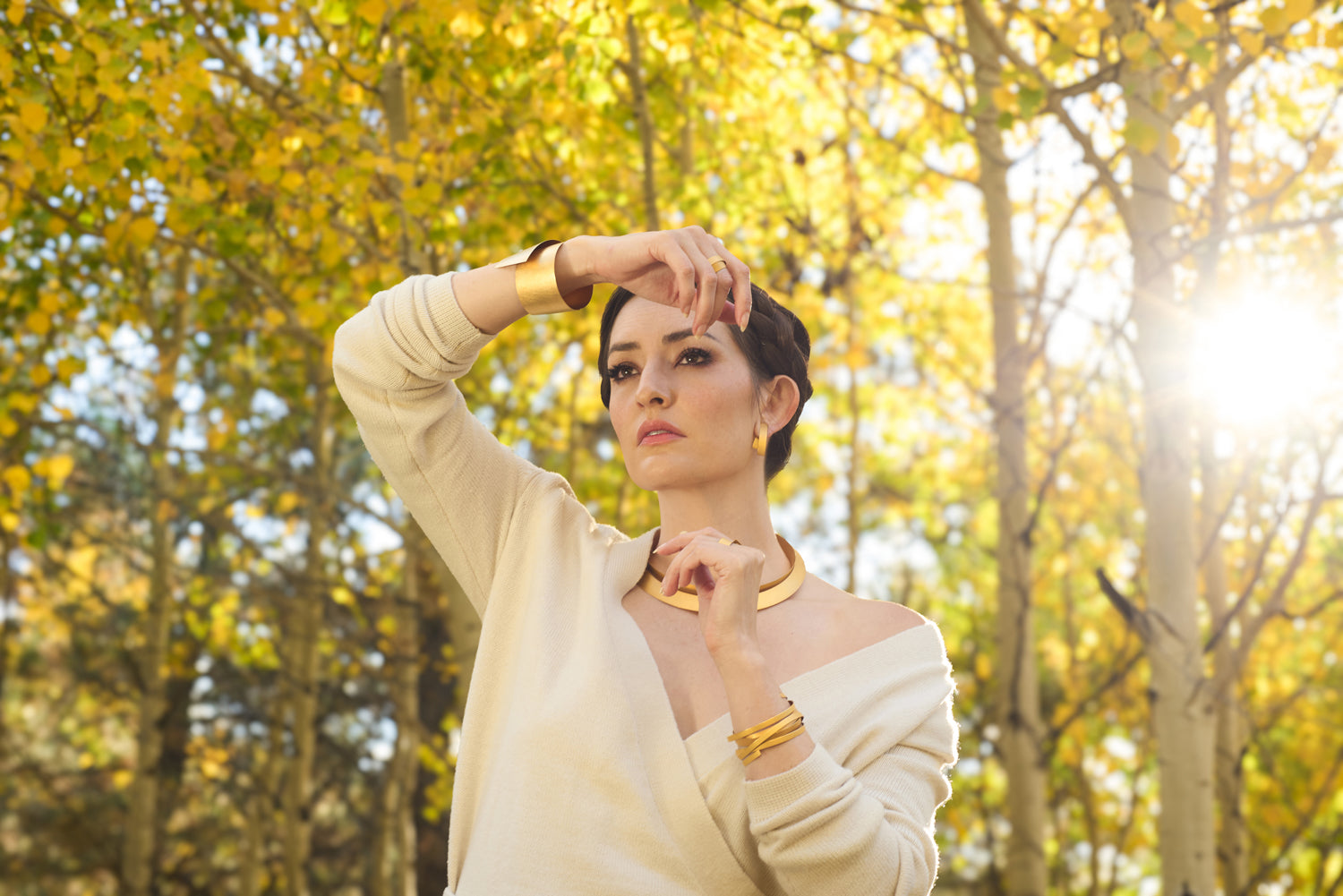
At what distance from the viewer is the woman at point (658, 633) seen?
5.53 feet

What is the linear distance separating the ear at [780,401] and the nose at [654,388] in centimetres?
24

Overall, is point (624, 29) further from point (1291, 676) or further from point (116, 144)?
point (1291, 676)

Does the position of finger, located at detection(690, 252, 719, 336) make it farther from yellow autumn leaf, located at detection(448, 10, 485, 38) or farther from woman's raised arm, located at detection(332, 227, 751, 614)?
yellow autumn leaf, located at detection(448, 10, 485, 38)

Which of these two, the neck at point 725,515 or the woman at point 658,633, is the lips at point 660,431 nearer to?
the woman at point 658,633

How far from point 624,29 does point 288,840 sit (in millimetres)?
5619

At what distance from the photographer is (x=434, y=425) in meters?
2.01

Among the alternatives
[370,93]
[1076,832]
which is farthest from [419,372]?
[1076,832]

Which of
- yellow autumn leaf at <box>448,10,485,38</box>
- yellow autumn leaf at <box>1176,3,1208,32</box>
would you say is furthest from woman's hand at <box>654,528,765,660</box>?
yellow autumn leaf at <box>448,10,485,38</box>

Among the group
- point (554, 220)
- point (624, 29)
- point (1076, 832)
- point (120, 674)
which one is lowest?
point (1076, 832)

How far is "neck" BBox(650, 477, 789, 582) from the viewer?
211 cm

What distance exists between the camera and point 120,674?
12.9m

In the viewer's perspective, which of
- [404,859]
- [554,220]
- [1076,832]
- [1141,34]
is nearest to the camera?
[1141,34]

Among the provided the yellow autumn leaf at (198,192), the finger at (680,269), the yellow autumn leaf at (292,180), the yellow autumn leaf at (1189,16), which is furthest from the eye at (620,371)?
the yellow autumn leaf at (198,192)

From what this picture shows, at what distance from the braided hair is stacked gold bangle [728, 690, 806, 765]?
69cm
